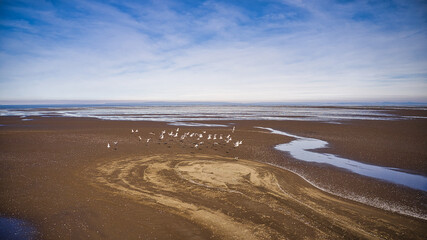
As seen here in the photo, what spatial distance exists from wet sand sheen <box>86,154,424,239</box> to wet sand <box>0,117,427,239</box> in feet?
0.11

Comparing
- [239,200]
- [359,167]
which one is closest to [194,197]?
[239,200]

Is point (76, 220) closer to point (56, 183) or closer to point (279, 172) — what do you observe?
point (56, 183)

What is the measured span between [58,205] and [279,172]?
33.7ft

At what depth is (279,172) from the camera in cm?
1233

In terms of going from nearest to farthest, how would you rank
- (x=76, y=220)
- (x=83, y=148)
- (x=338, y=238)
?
(x=338, y=238) < (x=76, y=220) < (x=83, y=148)

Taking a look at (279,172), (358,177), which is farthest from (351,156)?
(279,172)

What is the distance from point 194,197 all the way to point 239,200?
1792mm

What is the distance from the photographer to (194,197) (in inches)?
351

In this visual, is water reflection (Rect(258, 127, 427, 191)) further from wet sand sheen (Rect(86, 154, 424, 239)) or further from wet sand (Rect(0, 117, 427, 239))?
wet sand sheen (Rect(86, 154, 424, 239))

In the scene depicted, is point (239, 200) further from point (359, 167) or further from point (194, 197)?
point (359, 167)

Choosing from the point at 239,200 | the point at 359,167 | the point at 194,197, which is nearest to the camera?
the point at 239,200

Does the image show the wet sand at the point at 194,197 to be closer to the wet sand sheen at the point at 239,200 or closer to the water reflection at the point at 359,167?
the wet sand sheen at the point at 239,200

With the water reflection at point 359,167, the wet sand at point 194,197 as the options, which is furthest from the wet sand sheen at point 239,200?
the water reflection at point 359,167

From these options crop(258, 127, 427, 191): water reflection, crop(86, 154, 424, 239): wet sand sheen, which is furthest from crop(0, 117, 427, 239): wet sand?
crop(258, 127, 427, 191): water reflection
